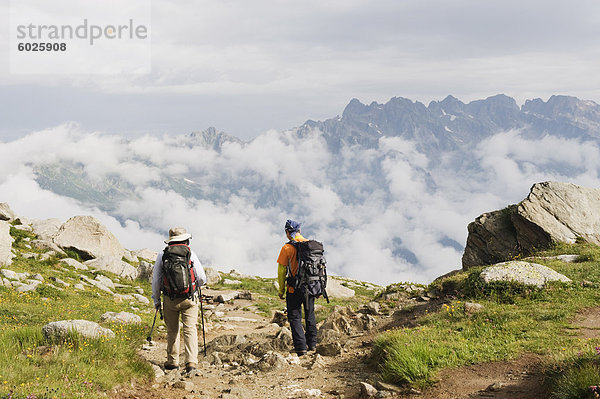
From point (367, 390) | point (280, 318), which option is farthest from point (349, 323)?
point (367, 390)

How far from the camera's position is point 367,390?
8.83 metres

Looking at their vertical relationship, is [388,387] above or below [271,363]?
above

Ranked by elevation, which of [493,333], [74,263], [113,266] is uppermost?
[493,333]

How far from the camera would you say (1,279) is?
20.5m

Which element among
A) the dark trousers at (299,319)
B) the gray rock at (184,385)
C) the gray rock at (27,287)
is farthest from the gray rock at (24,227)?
the gray rock at (184,385)

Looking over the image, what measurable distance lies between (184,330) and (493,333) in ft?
25.9

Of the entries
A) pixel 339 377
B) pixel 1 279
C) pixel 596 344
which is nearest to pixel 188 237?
pixel 339 377

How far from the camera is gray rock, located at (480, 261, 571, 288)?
14.0 metres

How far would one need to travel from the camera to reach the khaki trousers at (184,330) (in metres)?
11.2

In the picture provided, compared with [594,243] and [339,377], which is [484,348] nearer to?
[339,377]

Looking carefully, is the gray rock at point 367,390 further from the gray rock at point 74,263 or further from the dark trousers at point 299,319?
the gray rock at point 74,263

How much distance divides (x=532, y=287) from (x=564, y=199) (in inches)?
476

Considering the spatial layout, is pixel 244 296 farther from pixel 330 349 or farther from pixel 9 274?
pixel 330 349

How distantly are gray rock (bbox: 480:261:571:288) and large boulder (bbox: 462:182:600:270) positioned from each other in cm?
710
